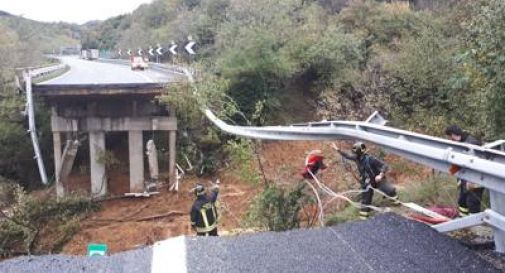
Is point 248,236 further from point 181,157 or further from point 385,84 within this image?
point 181,157

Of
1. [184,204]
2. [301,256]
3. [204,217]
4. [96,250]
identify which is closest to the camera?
[301,256]

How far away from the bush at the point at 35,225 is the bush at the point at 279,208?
4.56m

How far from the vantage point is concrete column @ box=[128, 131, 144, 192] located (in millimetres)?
20781

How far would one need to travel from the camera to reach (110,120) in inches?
828

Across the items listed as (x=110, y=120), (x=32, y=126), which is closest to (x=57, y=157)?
(x=32, y=126)

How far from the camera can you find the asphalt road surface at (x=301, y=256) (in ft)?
14.8

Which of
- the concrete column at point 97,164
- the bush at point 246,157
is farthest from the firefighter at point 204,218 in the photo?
the concrete column at point 97,164

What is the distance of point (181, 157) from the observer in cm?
2170

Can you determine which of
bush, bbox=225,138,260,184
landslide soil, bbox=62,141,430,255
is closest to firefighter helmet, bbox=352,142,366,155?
bush, bbox=225,138,260,184

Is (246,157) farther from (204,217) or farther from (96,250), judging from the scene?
(96,250)

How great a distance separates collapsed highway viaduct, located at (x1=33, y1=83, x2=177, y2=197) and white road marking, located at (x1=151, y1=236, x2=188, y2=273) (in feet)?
50.2

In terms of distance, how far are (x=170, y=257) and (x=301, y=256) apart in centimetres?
127

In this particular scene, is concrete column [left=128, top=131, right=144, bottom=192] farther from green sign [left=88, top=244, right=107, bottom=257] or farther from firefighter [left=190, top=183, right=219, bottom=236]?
green sign [left=88, top=244, right=107, bottom=257]

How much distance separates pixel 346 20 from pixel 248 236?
75.2ft
